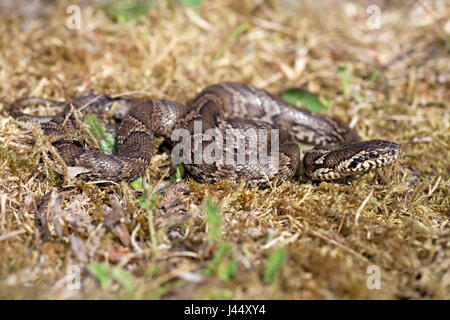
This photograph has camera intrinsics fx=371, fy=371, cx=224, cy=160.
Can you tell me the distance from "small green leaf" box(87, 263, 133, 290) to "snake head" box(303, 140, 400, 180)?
2736 millimetres

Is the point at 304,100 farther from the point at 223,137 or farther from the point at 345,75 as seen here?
the point at 223,137

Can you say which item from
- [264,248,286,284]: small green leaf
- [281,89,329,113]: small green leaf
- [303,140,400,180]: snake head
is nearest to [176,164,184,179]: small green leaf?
[303,140,400,180]: snake head

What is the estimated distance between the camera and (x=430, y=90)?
6594mm

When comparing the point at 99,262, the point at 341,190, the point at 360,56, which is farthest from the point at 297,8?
the point at 99,262

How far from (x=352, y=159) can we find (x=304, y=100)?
1.97 m

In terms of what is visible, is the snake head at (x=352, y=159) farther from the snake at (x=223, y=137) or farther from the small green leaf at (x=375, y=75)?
the small green leaf at (x=375, y=75)

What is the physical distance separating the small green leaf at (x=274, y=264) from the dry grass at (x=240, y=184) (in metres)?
0.07

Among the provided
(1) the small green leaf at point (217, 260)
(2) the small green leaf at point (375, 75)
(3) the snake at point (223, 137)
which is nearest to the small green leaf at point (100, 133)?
(3) the snake at point (223, 137)

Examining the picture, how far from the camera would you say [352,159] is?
14.9ft

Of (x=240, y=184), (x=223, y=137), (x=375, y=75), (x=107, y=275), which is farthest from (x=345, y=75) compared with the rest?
(x=107, y=275)

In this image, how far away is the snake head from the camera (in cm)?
448

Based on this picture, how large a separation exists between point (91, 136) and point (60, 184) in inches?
29.4
